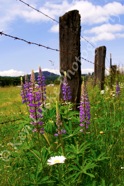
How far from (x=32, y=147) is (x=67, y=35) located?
2656mm

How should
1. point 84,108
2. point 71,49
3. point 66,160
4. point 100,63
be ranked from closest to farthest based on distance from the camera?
point 66,160
point 84,108
point 71,49
point 100,63

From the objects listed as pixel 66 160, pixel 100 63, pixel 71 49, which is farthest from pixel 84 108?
pixel 100 63

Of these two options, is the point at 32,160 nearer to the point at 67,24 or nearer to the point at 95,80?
the point at 67,24

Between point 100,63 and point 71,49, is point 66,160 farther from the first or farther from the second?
point 100,63

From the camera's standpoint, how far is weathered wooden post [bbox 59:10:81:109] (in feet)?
19.7

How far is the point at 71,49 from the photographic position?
6031mm

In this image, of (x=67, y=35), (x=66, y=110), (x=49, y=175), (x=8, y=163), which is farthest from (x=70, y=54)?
Answer: (x=49, y=175)

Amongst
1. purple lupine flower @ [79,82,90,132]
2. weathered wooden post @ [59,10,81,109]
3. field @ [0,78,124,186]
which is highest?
weathered wooden post @ [59,10,81,109]

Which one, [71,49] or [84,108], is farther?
[71,49]

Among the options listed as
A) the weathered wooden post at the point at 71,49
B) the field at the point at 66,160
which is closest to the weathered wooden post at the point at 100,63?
the weathered wooden post at the point at 71,49

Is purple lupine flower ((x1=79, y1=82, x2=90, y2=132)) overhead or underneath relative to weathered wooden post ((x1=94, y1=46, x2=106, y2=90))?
underneath

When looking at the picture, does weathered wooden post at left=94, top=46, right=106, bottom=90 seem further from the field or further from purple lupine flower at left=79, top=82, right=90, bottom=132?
purple lupine flower at left=79, top=82, right=90, bottom=132

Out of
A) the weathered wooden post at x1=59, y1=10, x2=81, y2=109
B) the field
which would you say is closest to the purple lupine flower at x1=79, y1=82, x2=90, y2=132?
the field

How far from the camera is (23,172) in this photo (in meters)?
4.13
